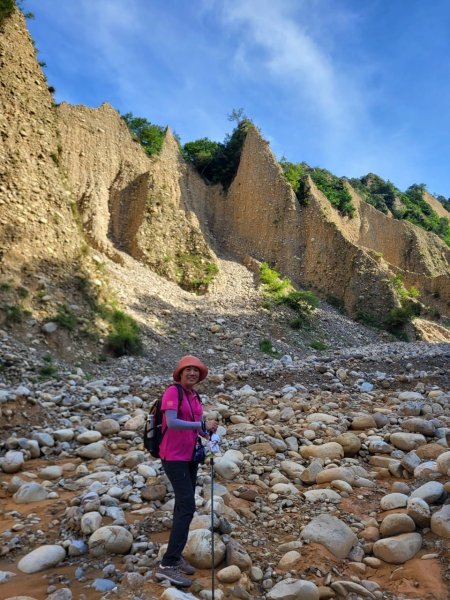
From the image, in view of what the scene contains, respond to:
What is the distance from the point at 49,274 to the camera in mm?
9828

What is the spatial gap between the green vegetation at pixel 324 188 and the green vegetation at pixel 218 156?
3.20 m

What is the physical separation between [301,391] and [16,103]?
34.0 ft

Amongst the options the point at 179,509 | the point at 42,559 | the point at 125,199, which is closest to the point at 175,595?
the point at 179,509

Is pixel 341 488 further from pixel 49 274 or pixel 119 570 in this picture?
pixel 49 274

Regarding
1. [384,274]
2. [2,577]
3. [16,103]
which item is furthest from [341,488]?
[384,274]

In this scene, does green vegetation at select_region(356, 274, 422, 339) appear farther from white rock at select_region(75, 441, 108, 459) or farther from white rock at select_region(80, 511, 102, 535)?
white rock at select_region(80, 511, 102, 535)

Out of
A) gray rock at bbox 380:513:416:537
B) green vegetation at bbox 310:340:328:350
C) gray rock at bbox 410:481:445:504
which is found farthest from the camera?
green vegetation at bbox 310:340:328:350

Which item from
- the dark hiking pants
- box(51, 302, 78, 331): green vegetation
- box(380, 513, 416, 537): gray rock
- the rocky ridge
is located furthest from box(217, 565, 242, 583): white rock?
box(51, 302, 78, 331): green vegetation

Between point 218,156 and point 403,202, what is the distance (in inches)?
957

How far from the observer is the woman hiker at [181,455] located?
106 inches

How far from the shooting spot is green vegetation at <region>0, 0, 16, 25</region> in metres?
11.2

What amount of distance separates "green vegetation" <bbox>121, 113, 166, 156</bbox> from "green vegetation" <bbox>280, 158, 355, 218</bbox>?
7.58 meters

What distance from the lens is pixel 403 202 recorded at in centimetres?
4200

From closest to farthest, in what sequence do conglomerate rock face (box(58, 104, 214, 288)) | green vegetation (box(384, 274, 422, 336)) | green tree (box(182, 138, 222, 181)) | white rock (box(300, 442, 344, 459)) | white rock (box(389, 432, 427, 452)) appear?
white rock (box(300, 442, 344, 459)) → white rock (box(389, 432, 427, 452)) → conglomerate rock face (box(58, 104, 214, 288)) → green vegetation (box(384, 274, 422, 336)) → green tree (box(182, 138, 222, 181))
